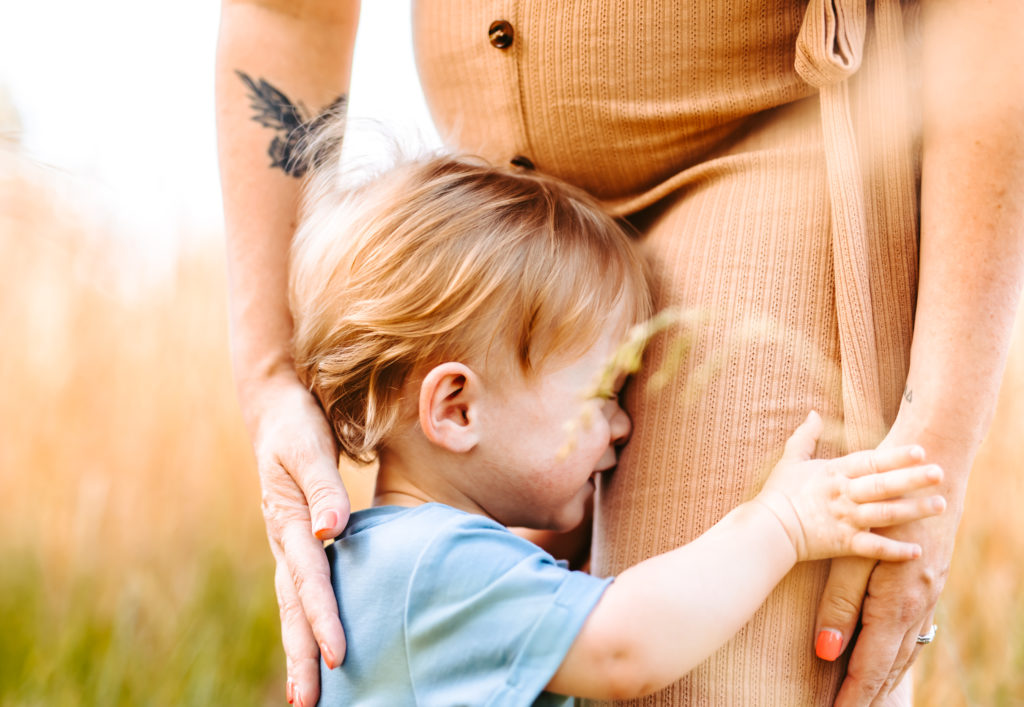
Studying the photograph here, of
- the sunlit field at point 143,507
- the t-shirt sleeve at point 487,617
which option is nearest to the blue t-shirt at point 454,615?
the t-shirt sleeve at point 487,617

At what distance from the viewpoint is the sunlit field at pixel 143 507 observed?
5.34ft

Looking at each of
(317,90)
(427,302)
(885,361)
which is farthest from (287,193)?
(885,361)

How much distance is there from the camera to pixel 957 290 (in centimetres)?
84

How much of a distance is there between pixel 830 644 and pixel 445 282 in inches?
23.4

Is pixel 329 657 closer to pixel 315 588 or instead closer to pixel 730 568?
pixel 315 588

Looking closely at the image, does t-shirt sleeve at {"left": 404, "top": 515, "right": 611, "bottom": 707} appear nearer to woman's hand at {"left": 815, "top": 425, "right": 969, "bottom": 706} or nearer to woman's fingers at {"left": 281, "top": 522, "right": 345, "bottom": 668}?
woman's fingers at {"left": 281, "top": 522, "right": 345, "bottom": 668}

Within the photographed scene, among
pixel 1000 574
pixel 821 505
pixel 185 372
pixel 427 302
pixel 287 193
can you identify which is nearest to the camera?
pixel 821 505

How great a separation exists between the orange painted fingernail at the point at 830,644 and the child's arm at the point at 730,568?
82mm

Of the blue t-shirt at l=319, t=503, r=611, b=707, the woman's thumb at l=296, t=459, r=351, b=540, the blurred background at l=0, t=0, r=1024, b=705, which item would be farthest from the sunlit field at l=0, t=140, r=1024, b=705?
the blue t-shirt at l=319, t=503, r=611, b=707

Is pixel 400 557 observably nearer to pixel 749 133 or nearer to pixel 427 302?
A: pixel 427 302

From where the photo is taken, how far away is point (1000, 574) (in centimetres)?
159

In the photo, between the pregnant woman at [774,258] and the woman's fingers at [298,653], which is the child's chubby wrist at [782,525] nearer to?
the pregnant woman at [774,258]

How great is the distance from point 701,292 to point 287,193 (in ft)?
2.26

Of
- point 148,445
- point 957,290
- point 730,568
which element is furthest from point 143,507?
point 957,290
